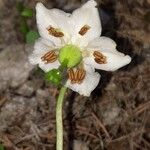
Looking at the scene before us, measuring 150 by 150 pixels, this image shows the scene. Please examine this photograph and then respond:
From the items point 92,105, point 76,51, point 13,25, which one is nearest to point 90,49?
point 76,51

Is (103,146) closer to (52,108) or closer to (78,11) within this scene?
(52,108)

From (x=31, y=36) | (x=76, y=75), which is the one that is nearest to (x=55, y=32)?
(x=76, y=75)

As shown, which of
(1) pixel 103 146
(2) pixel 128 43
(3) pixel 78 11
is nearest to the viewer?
(3) pixel 78 11

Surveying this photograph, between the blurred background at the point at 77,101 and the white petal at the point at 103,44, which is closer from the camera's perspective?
the white petal at the point at 103,44

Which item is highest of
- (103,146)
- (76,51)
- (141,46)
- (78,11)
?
(78,11)

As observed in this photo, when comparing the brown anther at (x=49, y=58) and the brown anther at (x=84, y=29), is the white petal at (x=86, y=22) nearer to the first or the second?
the brown anther at (x=84, y=29)

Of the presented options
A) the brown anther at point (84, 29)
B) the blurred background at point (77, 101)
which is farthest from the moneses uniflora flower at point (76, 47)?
the blurred background at point (77, 101)
